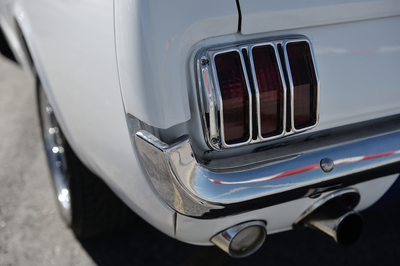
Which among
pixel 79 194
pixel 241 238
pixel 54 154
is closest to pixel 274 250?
pixel 241 238

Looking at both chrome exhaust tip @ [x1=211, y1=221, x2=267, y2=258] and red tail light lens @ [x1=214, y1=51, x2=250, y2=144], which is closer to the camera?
red tail light lens @ [x1=214, y1=51, x2=250, y2=144]

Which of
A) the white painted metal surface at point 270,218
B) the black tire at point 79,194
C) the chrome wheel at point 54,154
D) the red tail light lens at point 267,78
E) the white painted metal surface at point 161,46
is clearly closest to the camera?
the white painted metal surface at point 161,46

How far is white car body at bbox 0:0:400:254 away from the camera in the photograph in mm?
1020

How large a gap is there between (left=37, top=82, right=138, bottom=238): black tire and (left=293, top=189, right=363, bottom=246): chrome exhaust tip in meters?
1.04

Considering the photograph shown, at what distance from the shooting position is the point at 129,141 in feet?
3.83

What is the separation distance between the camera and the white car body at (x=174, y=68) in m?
1.02

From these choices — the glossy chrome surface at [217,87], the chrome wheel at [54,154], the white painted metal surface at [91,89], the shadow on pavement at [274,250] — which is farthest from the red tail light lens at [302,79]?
the chrome wheel at [54,154]

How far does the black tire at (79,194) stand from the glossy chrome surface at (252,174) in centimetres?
83

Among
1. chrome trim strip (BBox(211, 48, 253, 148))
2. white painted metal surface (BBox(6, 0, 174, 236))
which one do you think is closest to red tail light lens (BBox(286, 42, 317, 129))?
chrome trim strip (BBox(211, 48, 253, 148))

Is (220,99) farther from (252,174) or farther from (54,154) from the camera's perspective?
(54,154)

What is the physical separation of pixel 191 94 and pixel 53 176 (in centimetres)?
153

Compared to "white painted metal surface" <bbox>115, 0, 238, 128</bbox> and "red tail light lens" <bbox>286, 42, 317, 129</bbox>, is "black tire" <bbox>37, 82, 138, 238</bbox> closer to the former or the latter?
"white painted metal surface" <bbox>115, 0, 238, 128</bbox>

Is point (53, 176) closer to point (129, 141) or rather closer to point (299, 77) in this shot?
point (129, 141)

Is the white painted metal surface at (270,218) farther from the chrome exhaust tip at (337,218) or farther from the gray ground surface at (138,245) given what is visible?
the gray ground surface at (138,245)
